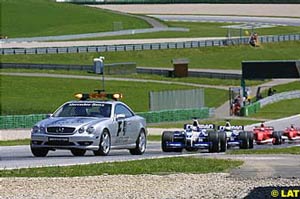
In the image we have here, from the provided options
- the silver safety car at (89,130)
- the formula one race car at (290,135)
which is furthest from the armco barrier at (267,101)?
the silver safety car at (89,130)

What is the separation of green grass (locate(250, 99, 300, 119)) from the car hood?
98.2 feet

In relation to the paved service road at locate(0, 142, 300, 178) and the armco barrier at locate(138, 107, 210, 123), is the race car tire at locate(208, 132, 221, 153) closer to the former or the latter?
the paved service road at locate(0, 142, 300, 178)

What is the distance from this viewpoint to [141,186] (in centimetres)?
1512

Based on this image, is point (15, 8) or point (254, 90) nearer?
point (254, 90)

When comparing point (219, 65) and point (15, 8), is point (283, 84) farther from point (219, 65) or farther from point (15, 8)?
point (15, 8)

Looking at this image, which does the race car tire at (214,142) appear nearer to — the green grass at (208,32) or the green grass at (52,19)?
the green grass at (208,32)

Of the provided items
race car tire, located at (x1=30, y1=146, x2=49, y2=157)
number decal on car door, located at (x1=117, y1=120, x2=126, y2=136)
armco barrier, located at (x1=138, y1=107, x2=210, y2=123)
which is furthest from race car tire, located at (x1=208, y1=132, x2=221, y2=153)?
armco barrier, located at (x1=138, y1=107, x2=210, y2=123)

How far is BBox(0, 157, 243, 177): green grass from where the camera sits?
17078 mm

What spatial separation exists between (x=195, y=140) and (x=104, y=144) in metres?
3.68

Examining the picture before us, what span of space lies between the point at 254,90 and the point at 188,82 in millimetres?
5192

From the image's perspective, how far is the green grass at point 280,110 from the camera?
5322 cm

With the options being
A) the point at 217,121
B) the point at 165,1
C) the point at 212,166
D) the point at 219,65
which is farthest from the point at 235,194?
the point at 165,1

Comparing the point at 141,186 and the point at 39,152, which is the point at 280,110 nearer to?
the point at 39,152

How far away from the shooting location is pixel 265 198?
1278 centimetres
